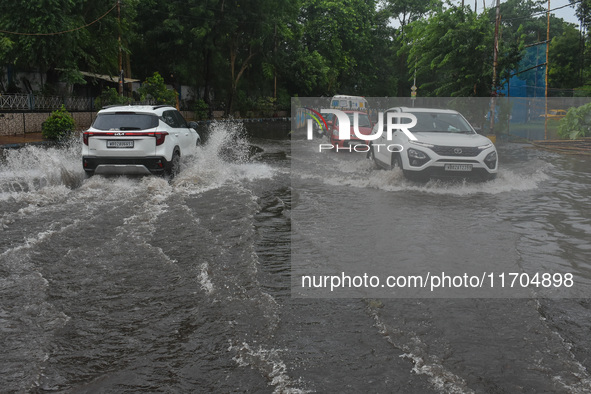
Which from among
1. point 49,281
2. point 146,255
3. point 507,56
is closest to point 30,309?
point 49,281

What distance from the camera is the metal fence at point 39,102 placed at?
89.1 ft

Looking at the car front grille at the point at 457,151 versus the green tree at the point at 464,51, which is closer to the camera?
the car front grille at the point at 457,151

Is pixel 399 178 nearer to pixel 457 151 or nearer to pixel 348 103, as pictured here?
Answer: pixel 457 151

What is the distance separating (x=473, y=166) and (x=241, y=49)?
138 feet

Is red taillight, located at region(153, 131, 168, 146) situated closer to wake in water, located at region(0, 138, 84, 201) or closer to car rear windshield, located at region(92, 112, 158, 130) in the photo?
car rear windshield, located at region(92, 112, 158, 130)

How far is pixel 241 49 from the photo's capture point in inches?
2014

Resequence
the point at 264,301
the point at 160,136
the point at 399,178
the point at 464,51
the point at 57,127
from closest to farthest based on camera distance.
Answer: the point at 264,301, the point at 160,136, the point at 399,178, the point at 57,127, the point at 464,51

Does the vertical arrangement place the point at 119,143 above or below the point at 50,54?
below

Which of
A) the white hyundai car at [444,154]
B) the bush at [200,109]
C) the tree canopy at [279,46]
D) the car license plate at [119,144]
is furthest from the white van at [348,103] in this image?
the car license plate at [119,144]

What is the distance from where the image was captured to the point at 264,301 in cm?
532

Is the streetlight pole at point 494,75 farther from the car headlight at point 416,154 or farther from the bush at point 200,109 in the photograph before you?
the bush at point 200,109

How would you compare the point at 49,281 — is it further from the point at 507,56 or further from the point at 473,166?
the point at 507,56

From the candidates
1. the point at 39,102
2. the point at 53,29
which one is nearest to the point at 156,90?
the point at 39,102

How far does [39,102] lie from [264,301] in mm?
27916
